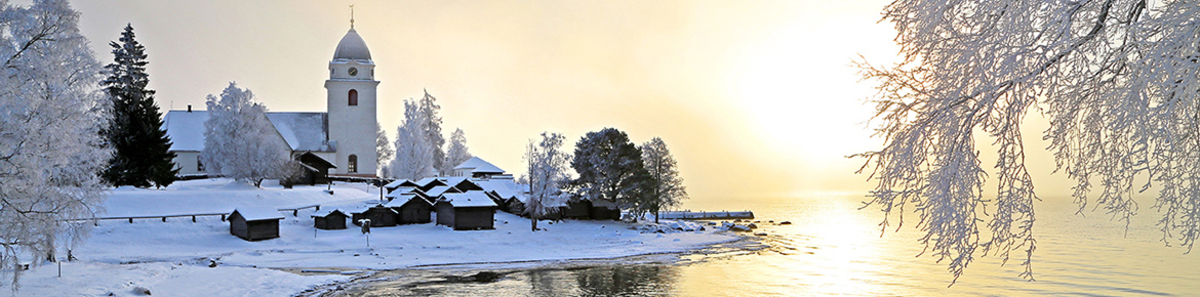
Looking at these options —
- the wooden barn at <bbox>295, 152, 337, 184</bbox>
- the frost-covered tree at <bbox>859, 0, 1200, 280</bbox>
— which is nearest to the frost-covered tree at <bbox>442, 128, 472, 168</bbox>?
the wooden barn at <bbox>295, 152, 337, 184</bbox>

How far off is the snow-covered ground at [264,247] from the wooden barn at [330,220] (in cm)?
67

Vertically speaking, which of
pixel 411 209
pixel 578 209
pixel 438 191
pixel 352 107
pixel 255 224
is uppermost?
pixel 352 107

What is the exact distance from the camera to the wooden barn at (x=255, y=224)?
138 feet

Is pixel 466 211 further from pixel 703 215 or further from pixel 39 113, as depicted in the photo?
pixel 703 215

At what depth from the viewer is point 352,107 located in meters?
75.3

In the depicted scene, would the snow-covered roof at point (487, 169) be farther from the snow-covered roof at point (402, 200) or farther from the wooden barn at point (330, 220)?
the wooden barn at point (330, 220)

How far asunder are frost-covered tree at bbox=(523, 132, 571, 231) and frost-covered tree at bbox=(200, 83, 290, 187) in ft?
61.2

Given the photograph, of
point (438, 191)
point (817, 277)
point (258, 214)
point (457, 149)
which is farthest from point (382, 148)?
point (817, 277)

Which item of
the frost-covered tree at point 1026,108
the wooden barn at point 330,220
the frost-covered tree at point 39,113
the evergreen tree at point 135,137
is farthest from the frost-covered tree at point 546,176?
the frost-covered tree at point 1026,108

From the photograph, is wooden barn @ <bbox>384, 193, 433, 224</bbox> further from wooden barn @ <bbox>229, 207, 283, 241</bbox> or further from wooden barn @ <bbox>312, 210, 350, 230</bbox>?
wooden barn @ <bbox>229, 207, 283, 241</bbox>

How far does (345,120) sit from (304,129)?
3.78 m

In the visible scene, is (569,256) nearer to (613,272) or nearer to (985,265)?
→ (613,272)

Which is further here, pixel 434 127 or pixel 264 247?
pixel 434 127

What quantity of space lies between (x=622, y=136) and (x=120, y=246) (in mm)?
31769
